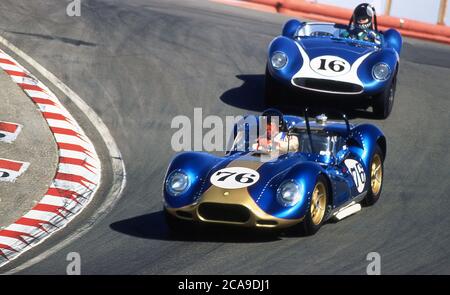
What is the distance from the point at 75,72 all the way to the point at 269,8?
6691 mm

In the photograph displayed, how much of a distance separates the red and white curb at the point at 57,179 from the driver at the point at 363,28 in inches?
171

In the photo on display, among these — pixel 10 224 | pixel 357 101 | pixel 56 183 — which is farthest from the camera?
pixel 357 101

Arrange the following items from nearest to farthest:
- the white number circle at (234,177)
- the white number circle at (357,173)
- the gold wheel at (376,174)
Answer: the white number circle at (234,177) < the white number circle at (357,173) < the gold wheel at (376,174)

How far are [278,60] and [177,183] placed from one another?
4949mm

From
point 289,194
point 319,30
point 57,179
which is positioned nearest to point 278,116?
point 289,194

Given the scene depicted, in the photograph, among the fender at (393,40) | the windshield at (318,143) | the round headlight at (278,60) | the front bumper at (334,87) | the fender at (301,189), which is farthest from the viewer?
the fender at (393,40)

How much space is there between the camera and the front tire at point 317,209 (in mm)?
9797

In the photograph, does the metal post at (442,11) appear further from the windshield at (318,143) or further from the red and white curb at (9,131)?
the windshield at (318,143)

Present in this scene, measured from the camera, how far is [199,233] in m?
10.2

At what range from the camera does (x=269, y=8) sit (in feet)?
71.5

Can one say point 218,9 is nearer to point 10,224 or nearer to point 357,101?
point 357,101

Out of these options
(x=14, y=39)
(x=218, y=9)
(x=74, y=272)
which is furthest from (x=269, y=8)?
(x=74, y=272)

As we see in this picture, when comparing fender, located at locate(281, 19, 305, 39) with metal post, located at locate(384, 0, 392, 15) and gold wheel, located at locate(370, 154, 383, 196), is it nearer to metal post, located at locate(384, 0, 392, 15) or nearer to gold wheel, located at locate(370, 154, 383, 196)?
gold wheel, located at locate(370, 154, 383, 196)

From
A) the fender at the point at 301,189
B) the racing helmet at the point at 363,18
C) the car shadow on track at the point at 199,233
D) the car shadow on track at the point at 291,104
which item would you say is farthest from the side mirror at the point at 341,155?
the racing helmet at the point at 363,18
